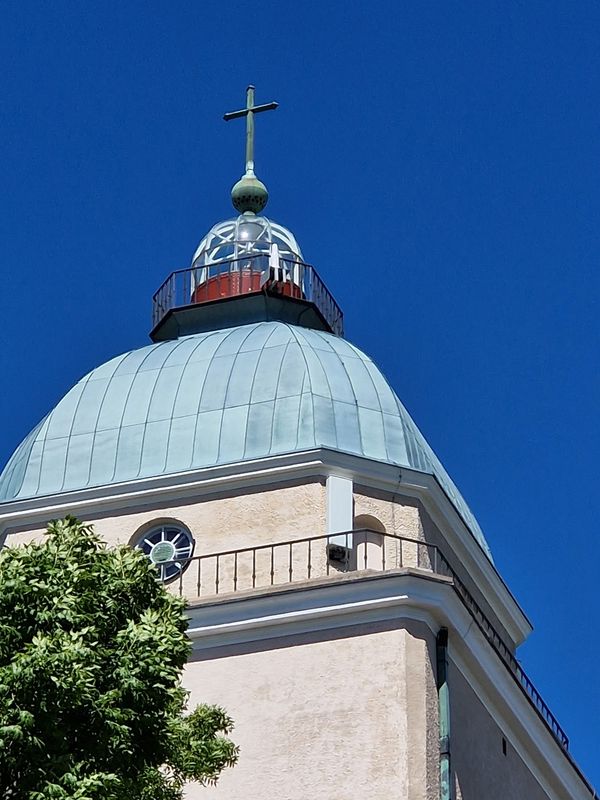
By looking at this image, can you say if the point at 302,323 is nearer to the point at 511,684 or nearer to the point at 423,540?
the point at 423,540

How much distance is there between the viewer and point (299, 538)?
99.0 ft

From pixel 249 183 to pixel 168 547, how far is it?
867cm

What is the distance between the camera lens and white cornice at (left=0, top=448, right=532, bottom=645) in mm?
30547

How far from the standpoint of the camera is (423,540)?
3116 centimetres

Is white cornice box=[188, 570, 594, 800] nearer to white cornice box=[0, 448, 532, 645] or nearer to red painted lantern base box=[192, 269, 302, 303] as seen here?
white cornice box=[0, 448, 532, 645]

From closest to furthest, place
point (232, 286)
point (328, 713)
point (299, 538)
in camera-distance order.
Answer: point (328, 713) → point (299, 538) → point (232, 286)

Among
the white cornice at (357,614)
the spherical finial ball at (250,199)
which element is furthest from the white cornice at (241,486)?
the spherical finial ball at (250,199)

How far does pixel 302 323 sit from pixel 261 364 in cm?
241

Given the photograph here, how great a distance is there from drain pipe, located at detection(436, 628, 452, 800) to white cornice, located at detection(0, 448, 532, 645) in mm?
2978

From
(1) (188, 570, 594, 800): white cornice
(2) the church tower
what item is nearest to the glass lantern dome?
(2) the church tower

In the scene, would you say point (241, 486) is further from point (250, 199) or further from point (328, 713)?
point (250, 199)

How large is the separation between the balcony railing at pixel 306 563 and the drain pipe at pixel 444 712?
700mm

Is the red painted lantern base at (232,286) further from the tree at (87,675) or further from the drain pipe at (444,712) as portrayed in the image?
the tree at (87,675)

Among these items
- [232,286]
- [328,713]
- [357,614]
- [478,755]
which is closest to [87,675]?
[328,713]
